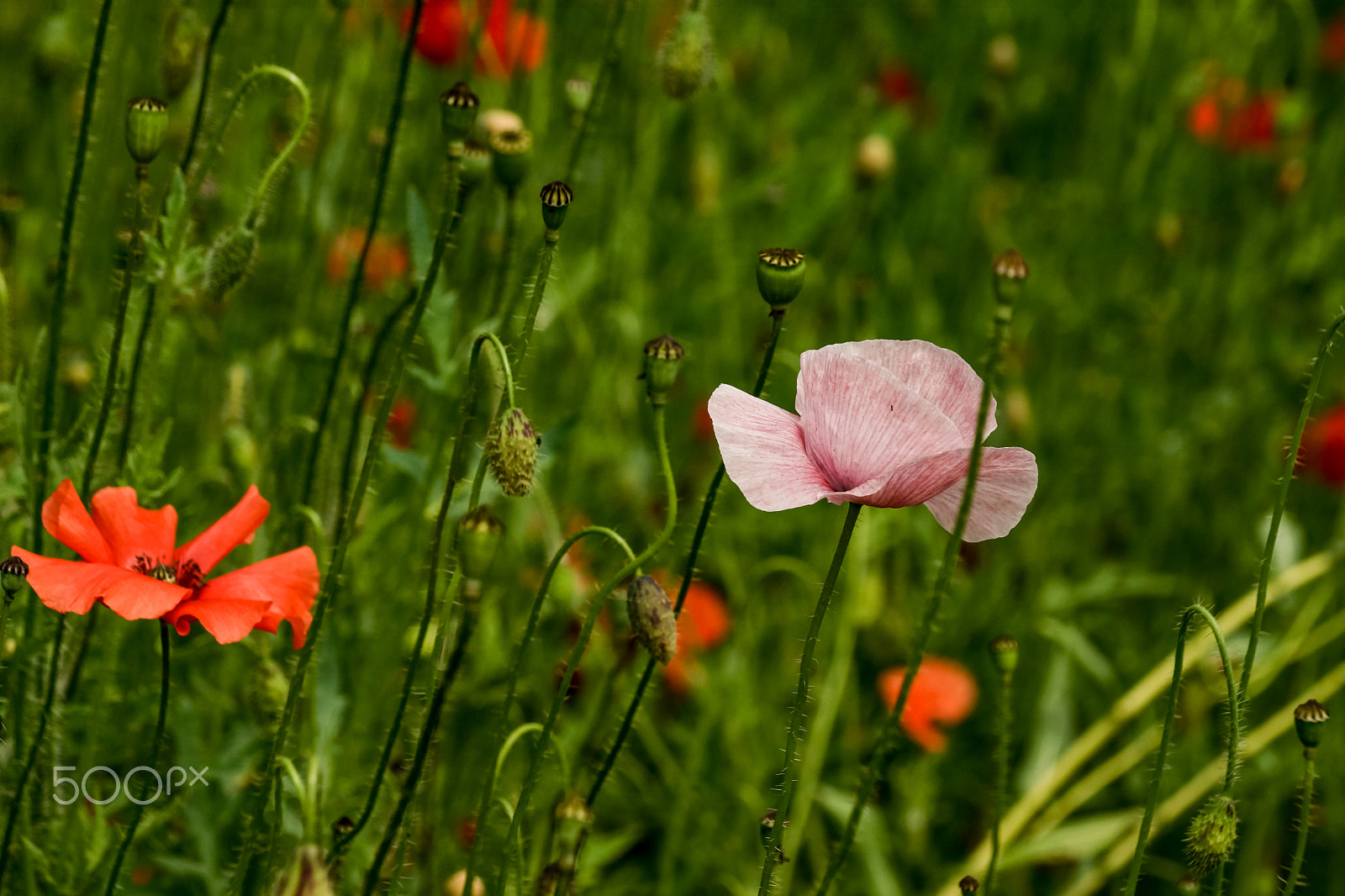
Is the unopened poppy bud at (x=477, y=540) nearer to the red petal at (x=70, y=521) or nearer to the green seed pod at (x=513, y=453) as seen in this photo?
the green seed pod at (x=513, y=453)

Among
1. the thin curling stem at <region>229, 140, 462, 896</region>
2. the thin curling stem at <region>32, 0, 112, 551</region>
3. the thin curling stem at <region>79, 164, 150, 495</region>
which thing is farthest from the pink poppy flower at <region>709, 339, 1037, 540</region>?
the thin curling stem at <region>32, 0, 112, 551</region>

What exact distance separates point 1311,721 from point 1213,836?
167mm

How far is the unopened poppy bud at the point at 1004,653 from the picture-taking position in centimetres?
130

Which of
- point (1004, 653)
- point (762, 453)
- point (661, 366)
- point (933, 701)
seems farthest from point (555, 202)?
point (933, 701)

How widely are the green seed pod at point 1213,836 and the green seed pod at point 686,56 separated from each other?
3.54ft

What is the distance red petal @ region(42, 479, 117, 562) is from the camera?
1.12 m

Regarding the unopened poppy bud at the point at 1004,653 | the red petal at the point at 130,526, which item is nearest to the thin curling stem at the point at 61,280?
the red petal at the point at 130,526

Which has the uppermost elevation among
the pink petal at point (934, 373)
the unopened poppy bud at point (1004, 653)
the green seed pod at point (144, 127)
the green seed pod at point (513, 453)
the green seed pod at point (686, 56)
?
Answer: the green seed pod at point (686, 56)

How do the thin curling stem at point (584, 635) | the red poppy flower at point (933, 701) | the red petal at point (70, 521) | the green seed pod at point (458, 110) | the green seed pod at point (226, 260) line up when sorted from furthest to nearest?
1. the red poppy flower at point (933, 701)
2. the green seed pod at point (226, 260)
3. the green seed pod at point (458, 110)
4. the red petal at point (70, 521)
5. the thin curling stem at point (584, 635)

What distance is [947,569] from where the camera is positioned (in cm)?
98

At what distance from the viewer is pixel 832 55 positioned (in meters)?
4.20

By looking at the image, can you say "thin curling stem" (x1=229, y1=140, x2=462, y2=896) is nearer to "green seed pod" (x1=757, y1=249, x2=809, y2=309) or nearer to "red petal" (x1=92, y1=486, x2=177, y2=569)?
"red petal" (x1=92, y1=486, x2=177, y2=569)

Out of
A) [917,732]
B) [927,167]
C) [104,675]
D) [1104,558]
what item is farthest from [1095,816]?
[927,167]

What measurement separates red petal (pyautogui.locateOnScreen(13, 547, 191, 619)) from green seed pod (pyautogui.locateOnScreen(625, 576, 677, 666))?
0.38 metres
